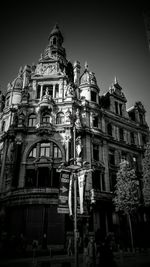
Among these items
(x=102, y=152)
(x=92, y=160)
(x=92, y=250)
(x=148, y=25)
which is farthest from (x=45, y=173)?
(x=148, y=25)

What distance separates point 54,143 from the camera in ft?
95.5

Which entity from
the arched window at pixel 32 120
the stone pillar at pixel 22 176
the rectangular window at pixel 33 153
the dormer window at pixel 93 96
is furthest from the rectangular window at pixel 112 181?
the arched window at pixel 32 120

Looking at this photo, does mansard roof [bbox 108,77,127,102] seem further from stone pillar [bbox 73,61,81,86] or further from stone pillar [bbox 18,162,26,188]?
stone pillar [bbox 18,162,26,188]

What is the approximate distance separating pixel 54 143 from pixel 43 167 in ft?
11.9

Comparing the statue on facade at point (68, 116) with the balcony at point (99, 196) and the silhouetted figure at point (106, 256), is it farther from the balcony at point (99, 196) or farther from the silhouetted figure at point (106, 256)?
the silhouetted figure at point (106, 256)

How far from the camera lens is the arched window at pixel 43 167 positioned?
27062 mm

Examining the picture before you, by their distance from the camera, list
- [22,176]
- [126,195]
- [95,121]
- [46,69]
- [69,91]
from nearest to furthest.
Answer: [126,195] < [22,176] < [69,91] < [95,121] < [46,69]

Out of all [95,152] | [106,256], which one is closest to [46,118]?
[95,152]

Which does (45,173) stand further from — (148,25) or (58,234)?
(148,25)

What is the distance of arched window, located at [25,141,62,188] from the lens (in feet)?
88.8

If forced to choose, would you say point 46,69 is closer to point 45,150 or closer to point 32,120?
point 32,120

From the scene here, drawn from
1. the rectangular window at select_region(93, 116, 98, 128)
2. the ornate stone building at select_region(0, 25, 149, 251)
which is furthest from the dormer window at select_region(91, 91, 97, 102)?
the rectangular window at select_region(93, 116, 98, 128)

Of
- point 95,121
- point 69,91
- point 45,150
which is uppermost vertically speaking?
point 69,91

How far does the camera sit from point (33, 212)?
2386cm
